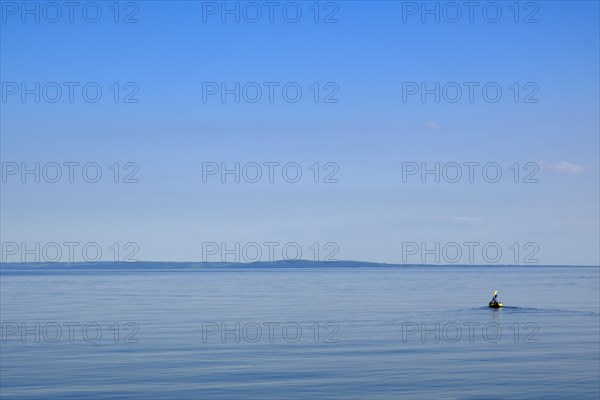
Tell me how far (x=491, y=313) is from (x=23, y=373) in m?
45.8

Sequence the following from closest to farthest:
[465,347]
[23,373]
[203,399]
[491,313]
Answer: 1. [203,399]
2. [23,373]
3. [465,347]
4. [491,313]

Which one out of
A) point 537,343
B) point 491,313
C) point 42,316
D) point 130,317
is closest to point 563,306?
point 491,313

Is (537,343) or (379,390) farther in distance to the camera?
(537,343)

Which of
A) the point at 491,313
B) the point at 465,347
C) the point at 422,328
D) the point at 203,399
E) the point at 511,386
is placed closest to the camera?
the point at 203,399

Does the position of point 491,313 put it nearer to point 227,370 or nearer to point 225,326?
point 225,326

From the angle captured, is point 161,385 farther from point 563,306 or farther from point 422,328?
point 563,306

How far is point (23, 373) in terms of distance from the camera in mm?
33375

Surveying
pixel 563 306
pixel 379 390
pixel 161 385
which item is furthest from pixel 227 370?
Answer: pixel 563 306

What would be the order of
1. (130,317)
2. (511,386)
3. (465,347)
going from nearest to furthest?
(511,386), (465,347), (130,317)

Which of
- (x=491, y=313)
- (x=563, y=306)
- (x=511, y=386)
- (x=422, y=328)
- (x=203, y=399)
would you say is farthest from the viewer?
(x=563, y=306)

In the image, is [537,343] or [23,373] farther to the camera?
[537,343]

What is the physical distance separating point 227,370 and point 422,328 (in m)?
21.8

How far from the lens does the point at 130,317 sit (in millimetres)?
62812

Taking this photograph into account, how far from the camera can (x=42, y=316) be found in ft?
206
